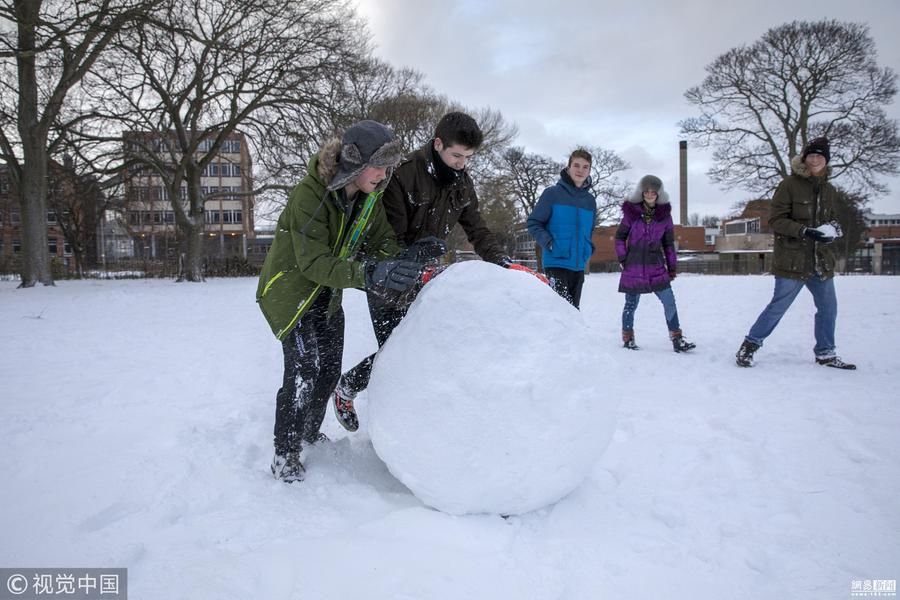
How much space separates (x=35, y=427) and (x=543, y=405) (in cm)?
303

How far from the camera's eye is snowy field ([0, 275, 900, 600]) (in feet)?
6.19

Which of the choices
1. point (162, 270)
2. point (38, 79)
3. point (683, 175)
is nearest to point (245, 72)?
point (38, 79)

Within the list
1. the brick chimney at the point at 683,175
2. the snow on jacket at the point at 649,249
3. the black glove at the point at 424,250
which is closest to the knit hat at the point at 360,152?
the black glove at the point at 424,250

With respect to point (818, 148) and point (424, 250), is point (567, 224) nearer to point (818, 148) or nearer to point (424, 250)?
point (818, 148)

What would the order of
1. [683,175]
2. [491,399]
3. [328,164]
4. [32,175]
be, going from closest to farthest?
[491,399], [328,164], [32,175], [683,175]

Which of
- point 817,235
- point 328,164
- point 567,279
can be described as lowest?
point 567,279

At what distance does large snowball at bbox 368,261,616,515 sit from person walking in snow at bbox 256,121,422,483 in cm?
32

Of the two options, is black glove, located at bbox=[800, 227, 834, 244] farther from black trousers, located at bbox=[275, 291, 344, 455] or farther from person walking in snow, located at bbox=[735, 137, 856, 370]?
black trousers, located at bbox=[275, 291, 344, 455]

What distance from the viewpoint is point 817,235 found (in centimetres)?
452

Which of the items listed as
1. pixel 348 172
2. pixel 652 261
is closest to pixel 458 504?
pixel 348 172

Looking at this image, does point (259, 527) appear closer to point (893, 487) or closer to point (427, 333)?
point (427, 333)

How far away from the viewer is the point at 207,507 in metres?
2.32

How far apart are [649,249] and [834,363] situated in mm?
1954

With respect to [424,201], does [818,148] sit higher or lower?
higher
